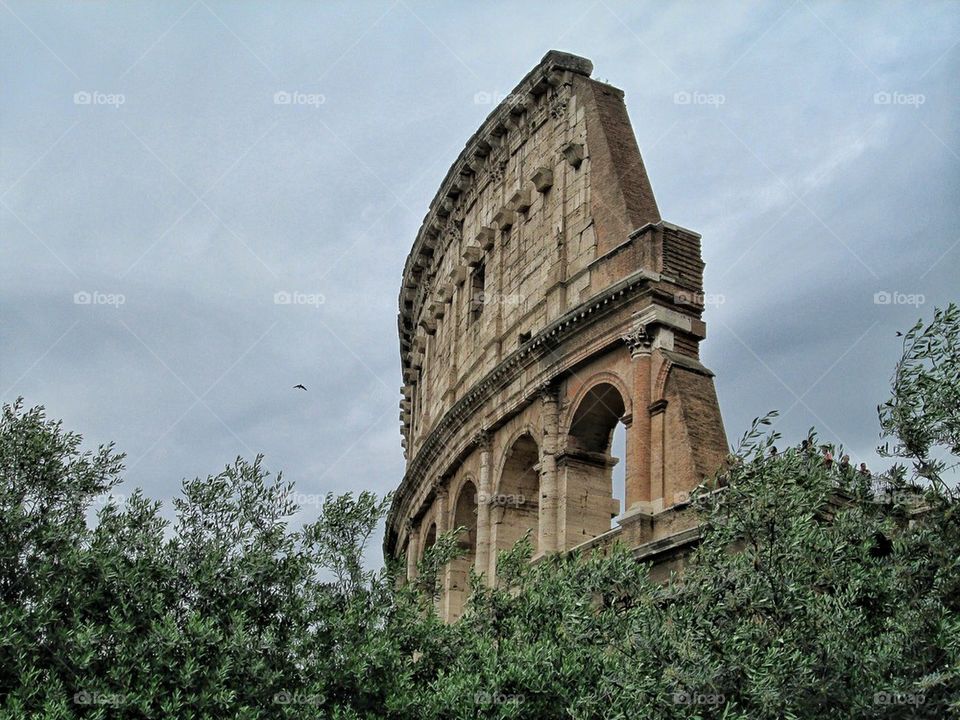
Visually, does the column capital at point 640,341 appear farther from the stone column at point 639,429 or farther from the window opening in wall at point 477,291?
the window opening in wall at point 477,291

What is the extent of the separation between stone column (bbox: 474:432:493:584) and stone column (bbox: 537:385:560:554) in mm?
2336

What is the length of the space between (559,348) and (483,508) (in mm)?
4122

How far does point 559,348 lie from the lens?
24922 mm

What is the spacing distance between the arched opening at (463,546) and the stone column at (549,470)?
475 centimetres

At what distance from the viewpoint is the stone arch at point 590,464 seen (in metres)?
24.0

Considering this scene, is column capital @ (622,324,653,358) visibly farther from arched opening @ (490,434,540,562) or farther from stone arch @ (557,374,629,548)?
arched opening @ (490,434,540,562)

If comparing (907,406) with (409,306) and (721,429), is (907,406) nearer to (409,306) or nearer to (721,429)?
(721,429)

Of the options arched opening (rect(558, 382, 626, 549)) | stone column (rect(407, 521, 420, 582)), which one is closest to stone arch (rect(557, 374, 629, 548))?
arched opening (rect(558, 382, 626, 549))

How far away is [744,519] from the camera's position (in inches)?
576

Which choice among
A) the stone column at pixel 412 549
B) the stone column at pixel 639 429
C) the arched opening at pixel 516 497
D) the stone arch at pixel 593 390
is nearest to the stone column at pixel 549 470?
the stone arch at pixel 593 390

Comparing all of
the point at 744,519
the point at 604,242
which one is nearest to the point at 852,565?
the point at 744,519

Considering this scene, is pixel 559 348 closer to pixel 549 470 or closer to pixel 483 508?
pixel 549 470

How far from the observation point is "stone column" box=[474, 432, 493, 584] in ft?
87.1

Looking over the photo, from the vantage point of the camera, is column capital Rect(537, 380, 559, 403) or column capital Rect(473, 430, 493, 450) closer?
column capital Rect(537, 380, 559, 403)
